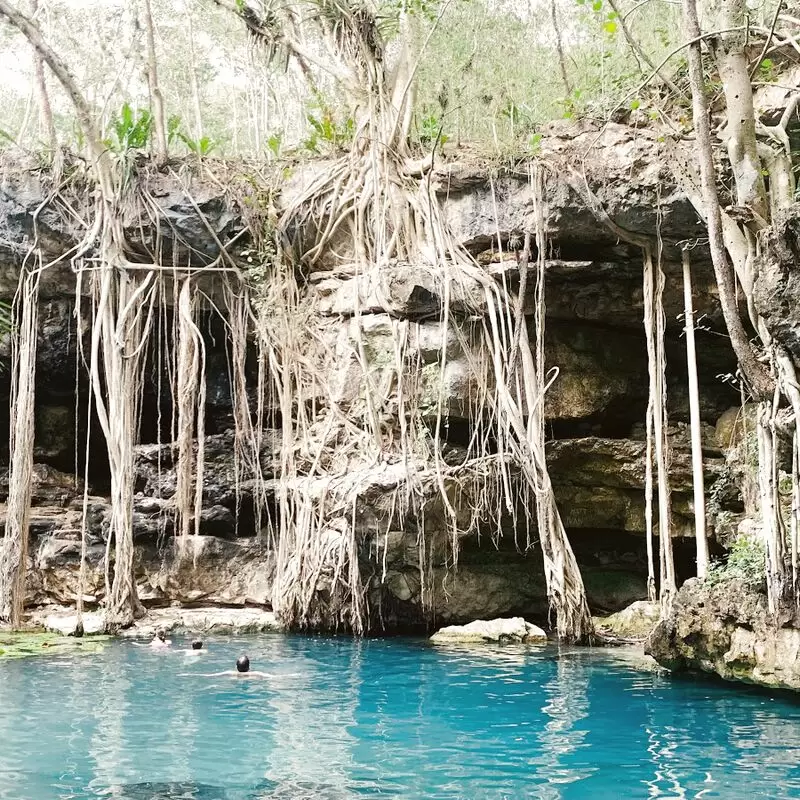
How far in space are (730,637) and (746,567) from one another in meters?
0.53

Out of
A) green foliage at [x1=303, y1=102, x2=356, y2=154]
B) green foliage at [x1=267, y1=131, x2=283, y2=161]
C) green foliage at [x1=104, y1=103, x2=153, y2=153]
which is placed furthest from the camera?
green foliage at [x1=267, y1=131, x2=283, y2=161]

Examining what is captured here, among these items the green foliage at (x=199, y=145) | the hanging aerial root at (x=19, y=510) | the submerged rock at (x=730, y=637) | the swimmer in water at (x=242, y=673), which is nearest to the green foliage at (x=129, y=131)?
the green foliage at (x=199, y=145)

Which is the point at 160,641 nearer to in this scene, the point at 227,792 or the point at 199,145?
the point at 227,792

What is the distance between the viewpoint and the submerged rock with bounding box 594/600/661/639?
8.61 metres

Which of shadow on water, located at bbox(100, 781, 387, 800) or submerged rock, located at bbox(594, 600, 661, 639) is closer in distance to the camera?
shadow on water, located at bbox(100, 781, 387, 800)

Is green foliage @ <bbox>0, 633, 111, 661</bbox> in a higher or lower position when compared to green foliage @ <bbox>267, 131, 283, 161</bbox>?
lower

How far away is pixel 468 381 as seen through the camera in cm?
888

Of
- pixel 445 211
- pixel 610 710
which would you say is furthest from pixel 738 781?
pixel 445 211

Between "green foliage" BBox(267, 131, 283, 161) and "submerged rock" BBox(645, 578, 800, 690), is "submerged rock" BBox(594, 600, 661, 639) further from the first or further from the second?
"green foliage" BBox(267, 131, 283, 161)

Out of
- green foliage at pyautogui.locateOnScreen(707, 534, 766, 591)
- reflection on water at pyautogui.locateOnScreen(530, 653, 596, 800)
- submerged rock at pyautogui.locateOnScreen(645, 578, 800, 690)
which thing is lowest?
reflection on water at pyautogui.locateOnScreen(530, 653, 596, 800)

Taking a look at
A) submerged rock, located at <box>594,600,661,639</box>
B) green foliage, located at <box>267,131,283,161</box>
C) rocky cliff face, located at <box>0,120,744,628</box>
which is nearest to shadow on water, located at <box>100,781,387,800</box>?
rocky cliff face, located at <box>0,120,744,628</box>

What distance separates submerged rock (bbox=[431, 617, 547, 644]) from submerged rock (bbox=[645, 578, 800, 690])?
6.27 ft

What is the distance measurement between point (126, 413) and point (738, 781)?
6.62 metres

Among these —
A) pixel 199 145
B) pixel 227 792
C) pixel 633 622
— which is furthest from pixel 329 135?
pixel 227 792
